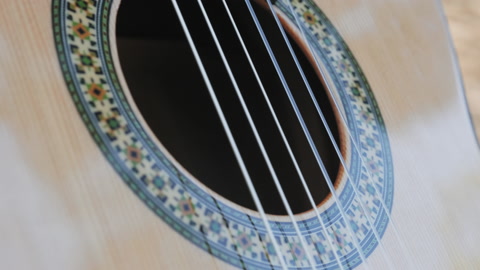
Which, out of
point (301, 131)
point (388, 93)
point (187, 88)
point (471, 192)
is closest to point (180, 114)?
point (187, 88)

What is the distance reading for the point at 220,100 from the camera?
2.45 feet

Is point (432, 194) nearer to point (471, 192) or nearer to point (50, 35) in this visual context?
point (471, 192)

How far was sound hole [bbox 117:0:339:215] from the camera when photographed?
2.29 feet

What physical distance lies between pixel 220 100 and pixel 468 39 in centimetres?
66

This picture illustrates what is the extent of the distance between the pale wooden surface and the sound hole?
545mm

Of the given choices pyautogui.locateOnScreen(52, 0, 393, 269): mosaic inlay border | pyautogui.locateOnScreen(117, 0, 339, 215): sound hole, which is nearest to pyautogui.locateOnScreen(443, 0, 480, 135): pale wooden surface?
pyautogui.locateOnScreen(117, 0, 339, 215): sound hole

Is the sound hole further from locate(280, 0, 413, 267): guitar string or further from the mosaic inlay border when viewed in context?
the mosaic inlay border

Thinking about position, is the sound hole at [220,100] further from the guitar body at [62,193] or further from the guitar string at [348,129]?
the guitar body at [62,193]

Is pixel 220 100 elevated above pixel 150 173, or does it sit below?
above

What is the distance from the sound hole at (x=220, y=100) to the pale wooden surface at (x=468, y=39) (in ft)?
1.79

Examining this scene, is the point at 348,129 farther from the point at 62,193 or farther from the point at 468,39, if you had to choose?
the point at 468,39

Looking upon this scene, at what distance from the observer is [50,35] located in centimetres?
46

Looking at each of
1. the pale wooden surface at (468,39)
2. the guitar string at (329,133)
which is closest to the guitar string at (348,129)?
the guitar string at (329,133)

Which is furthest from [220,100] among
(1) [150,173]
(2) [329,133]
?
(1) [150,173]
